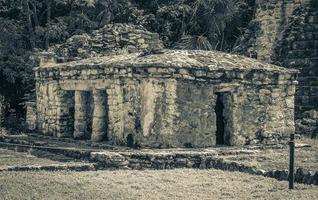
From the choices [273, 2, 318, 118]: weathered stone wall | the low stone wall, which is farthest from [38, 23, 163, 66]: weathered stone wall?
the low stone wall

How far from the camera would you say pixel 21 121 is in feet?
77.7

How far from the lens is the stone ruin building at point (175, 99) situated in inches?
531

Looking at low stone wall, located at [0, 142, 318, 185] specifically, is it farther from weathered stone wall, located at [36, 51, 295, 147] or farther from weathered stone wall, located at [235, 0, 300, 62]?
weathered stone wall, located at [235, 0, 300, 62]

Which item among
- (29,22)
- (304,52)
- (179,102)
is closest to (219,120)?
(179,102)

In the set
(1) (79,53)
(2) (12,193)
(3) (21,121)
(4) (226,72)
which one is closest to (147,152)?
(4) (226,72)

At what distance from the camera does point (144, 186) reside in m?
9.80

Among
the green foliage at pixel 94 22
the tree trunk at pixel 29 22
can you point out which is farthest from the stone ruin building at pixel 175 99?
the tree trunk at pixel 29 22

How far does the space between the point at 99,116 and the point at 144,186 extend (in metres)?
5.66

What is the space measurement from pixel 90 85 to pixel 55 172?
15.7 ft

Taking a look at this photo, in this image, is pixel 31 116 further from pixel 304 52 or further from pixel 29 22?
pixel 304 52

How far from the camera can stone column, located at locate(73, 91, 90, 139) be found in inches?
637

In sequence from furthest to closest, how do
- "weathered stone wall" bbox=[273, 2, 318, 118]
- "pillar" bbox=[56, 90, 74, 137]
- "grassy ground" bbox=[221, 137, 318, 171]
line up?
"weathered stone wall" bbox=[273, 2, 318, 118] → "pillar" bbox=[56, 90, 74, 137] → "grassy ground" bbox=[221, 137, 318, 171]

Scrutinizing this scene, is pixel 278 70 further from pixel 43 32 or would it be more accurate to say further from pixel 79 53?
pixel 43 32

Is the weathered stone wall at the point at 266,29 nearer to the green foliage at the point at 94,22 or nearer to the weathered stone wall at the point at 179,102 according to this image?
the green foliage at the point at 94,22
